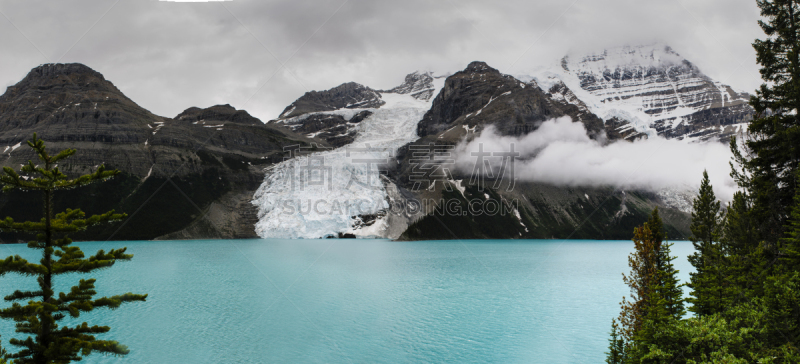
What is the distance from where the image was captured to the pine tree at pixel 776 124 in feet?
74.8

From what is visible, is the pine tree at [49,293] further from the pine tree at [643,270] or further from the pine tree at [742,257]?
the pine tree at [742,257]

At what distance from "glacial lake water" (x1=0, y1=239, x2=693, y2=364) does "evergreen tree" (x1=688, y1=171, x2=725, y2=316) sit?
7.25 meters

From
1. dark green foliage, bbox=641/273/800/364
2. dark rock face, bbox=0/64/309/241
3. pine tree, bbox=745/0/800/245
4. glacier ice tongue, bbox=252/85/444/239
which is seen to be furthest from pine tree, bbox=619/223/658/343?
dark rock face, bbox=0/64/309/241

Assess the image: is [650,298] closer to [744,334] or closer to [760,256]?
[744,334]

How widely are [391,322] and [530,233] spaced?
168565mm

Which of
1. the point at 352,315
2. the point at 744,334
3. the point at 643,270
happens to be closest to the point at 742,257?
the point at 643,270

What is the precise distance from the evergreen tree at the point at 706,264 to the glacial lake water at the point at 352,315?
7.25m

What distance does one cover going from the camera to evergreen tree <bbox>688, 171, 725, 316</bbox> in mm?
18719

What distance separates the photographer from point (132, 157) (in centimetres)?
15588

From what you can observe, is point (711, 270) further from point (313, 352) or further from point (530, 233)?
point (530, 233)

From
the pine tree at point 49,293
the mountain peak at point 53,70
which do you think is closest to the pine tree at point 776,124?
the pine tree at point 49,293

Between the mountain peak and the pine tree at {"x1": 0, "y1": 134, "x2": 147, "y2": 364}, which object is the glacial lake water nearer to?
the pine tree at {"x1": 0, "y1": 134, "x2": 147, "y2": 364}

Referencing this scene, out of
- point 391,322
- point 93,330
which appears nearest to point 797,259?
point 391,322

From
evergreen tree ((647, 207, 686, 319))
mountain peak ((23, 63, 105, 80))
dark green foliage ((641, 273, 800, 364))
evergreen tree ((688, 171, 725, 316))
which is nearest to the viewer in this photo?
dark green foliage ((641, 273, 800, 364))
